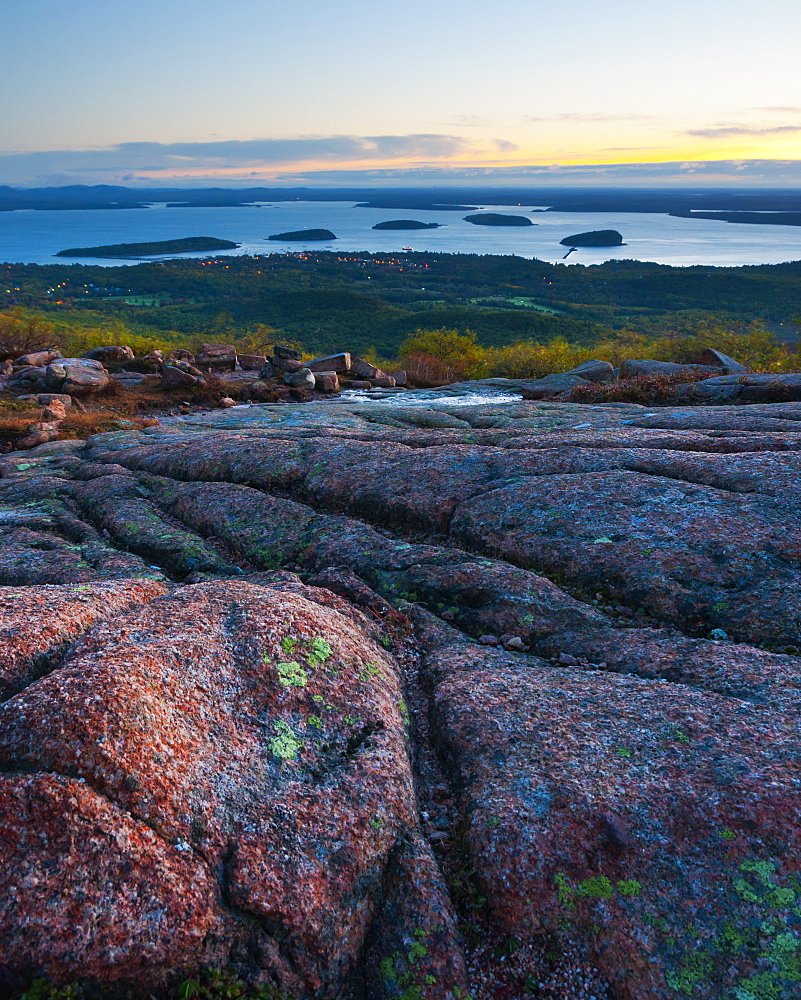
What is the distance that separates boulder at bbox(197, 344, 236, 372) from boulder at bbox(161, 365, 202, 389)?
7.12m

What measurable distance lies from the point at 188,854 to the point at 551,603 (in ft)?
21.4

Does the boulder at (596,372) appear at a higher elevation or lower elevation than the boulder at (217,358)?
higher

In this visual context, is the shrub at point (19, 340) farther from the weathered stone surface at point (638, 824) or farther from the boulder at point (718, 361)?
the boulder at point (718, 361)

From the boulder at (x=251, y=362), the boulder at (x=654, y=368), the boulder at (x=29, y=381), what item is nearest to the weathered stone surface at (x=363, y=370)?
the boulder at (x=251, y=362)

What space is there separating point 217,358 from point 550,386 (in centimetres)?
2757

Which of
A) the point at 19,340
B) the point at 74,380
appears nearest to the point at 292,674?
the point at 74,380

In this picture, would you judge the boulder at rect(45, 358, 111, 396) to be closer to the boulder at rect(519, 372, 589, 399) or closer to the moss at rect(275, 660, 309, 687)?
the boulder at rect(519, 372, 589, 399)

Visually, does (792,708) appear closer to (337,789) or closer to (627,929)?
(627,929)

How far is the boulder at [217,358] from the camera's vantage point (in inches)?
1937

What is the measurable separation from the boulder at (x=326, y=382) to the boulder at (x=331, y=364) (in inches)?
148

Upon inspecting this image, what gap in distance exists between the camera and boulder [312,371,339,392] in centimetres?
4469

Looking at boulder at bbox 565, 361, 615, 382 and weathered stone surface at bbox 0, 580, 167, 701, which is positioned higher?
weathered stone surface at bbox 0, 580, 167, 701

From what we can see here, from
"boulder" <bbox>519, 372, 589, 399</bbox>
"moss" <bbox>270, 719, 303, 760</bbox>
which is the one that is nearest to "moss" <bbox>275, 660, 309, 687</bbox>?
"moss" <bbox>270, 719, 303, 760</bbox>

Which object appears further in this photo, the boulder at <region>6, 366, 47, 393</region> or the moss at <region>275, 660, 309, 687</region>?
the boulder at <region>6, 366, 47, 393</region>
